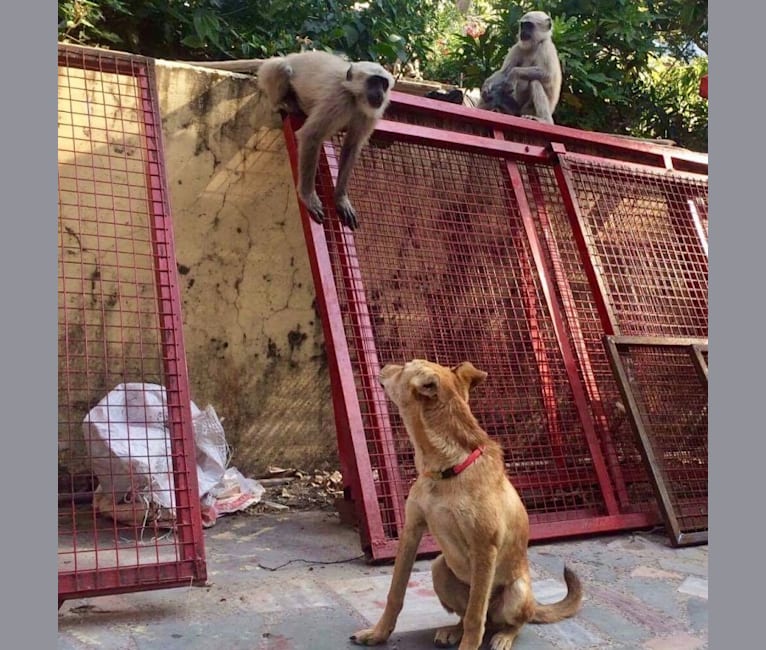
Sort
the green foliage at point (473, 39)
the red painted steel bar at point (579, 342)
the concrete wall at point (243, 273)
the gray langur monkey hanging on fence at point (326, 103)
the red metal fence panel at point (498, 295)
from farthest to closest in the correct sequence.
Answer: the green foliage at point (473, 39), the concrete wall at point (243, 273), the red painted steel bar at point (579, 342), the gray langur monkey hanging on fence at point (326, 103), the red metal fence panel at point (498, 295)

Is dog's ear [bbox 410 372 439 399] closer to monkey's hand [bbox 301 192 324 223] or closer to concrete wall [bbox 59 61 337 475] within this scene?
monkey's hand [bbox 301 192 324 223]

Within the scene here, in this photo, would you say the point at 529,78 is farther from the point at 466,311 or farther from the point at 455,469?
the point at 455,469

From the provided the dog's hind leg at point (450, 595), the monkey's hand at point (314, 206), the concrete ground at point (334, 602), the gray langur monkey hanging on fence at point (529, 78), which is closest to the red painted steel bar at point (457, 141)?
the monkey's hand at point (314, 206)

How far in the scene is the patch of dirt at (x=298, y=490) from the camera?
5.14 meters

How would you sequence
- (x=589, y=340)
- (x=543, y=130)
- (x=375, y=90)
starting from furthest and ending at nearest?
1. (x=543, y=130)
2. (x=589, y=340)
3. (x=375, y=90)

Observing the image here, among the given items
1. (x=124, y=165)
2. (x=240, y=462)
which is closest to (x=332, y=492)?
(x=240, y=462)

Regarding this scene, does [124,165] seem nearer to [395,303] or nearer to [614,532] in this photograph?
[395,303]

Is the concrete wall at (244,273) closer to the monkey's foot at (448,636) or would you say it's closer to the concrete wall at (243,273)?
the concrete wall at (243,273)

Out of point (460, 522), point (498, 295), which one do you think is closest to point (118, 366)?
point (498, 295)

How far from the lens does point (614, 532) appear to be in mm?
4820

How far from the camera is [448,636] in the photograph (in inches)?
125

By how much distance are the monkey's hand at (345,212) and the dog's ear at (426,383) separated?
192 centimetres

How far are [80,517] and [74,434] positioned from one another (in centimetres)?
59

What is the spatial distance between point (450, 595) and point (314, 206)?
259 cm
